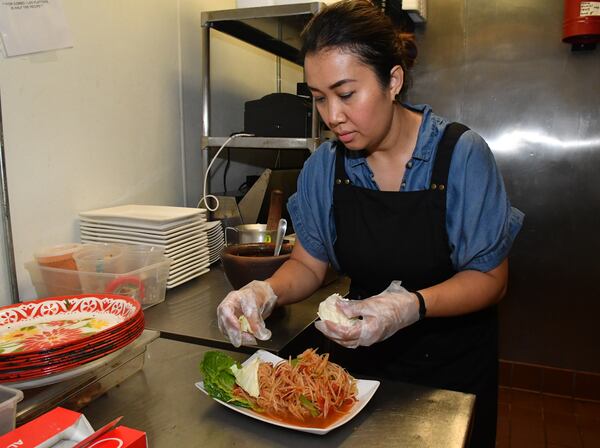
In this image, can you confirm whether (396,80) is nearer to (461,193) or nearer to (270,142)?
(461,193)

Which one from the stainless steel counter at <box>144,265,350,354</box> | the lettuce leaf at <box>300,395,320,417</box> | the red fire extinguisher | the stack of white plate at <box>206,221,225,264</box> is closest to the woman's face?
the stainless steel counter at <box>144,265,350,354</box>

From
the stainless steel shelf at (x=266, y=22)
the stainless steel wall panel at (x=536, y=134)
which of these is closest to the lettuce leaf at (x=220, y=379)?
the stainless steel shelf at (x=266, y=22)

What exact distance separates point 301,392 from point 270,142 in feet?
4.57

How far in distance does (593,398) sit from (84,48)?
3419 millimetres

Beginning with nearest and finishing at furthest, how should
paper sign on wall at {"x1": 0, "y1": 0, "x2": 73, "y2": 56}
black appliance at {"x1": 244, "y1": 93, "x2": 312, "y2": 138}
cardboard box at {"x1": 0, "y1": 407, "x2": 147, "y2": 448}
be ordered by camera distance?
cardboard box at {"x1": 0, "y1": 407, "x2": 147, "y2": 448}
paper sign on wall at {"x1": 0, "y1": 0, "x2": 73, "y2": 56}
black appliance at {"x1": 244, "y1": 93, "x2": 312, "y2": 138}

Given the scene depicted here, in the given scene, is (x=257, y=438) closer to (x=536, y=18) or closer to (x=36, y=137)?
(x=36, y=137)

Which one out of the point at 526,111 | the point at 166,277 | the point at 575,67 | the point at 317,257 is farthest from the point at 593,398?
the point at 166,277

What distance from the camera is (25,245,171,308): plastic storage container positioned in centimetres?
155

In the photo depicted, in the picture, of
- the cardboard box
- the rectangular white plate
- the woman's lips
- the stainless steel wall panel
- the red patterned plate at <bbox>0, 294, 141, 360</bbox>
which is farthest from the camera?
the stainless steel wall panel

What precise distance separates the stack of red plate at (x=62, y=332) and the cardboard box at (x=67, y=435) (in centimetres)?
14

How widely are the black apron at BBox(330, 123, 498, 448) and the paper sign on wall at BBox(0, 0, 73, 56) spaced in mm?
1008

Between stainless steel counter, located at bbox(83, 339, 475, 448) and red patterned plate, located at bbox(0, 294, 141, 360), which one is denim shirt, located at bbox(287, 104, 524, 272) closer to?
stainless steel counter, located at bbox(83, 339, 475, 448)

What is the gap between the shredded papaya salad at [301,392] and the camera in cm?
101

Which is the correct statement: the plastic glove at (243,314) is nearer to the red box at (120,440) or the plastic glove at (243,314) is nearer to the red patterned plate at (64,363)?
the red patterned plate at (64,363)
